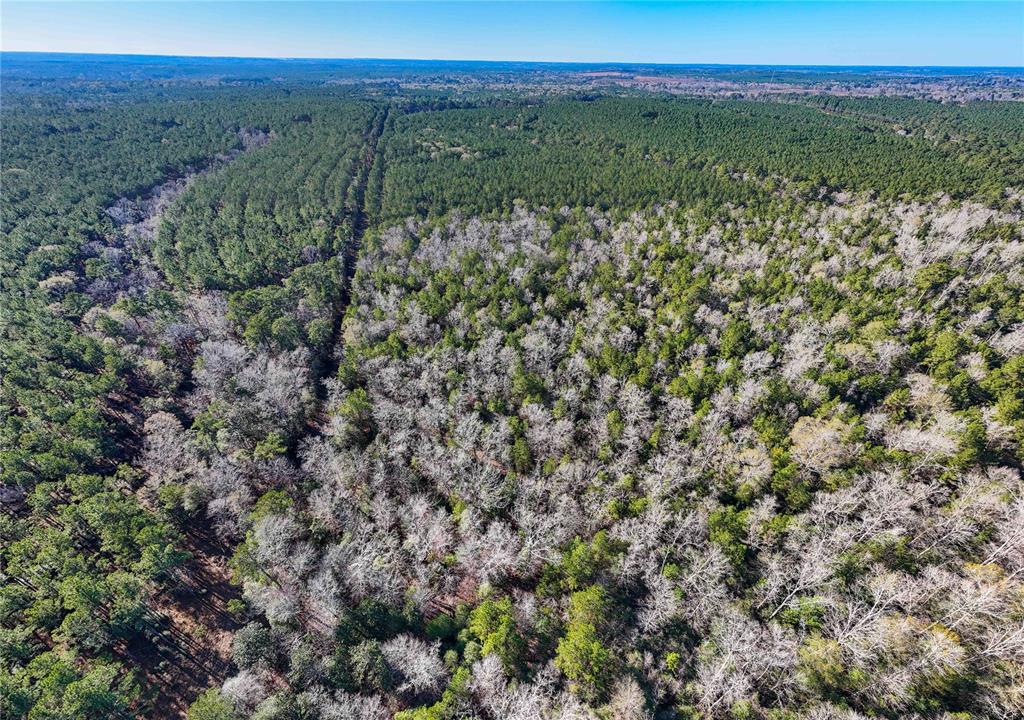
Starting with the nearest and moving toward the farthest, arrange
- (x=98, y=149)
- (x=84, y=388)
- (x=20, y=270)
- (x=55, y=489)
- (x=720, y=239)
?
(x=55, y=489)
(x=84, y=388)
(x=20, y=270)
(x=720, y=239)
(x=98, y=149)

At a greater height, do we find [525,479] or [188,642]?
[525,479]

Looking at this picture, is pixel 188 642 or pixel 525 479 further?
pixel 525 479

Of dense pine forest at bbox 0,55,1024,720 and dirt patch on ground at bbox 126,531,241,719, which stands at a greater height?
dense pine forest at bbox 0,55,1024,720

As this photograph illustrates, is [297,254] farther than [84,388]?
Yes

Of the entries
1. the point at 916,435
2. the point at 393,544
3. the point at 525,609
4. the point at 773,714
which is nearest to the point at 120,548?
the point at 393,544

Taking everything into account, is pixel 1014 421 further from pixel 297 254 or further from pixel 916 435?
pixel 297 254

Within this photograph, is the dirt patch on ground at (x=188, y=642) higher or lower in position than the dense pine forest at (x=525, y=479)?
lower

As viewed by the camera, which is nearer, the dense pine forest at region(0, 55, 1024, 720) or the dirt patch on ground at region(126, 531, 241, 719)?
the dense pine forest at region(0, 55, 1024, 720)

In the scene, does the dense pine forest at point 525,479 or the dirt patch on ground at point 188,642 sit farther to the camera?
the dirt patch on ground at point 188,642
